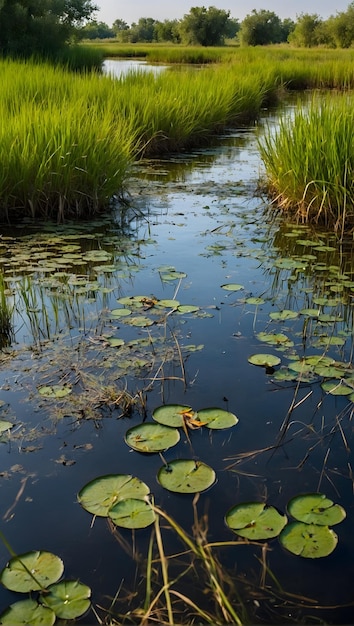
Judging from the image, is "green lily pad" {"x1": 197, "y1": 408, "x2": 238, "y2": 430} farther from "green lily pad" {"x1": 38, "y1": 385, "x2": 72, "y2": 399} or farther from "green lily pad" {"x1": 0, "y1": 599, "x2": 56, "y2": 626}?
"green lily pad" {"x1": 0, "y1": 599, "x2": 56, "y2": 626}

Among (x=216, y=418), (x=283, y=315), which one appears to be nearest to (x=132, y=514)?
(x=216, y=418)

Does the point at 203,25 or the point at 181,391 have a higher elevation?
the point at 203,25

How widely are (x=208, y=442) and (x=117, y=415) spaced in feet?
1.08

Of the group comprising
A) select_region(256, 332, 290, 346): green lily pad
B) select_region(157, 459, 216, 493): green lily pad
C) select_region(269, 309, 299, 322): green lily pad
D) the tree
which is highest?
the tree

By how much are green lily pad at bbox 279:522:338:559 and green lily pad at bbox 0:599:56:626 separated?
575 mm

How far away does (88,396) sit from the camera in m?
2.11

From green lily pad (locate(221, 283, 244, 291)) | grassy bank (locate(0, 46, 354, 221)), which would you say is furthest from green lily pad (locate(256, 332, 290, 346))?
grassy bank (locate(0, 46, 354, 221))

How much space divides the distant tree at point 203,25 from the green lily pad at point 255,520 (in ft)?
147

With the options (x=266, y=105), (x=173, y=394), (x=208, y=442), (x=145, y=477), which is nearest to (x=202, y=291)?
(x=173, y=394)

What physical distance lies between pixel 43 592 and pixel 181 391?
97cm

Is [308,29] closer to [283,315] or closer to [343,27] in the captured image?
[343,27]

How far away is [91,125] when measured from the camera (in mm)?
4570

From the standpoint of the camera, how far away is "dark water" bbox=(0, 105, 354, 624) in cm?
145

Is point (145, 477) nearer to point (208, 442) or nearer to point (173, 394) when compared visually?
point (208, 442)
